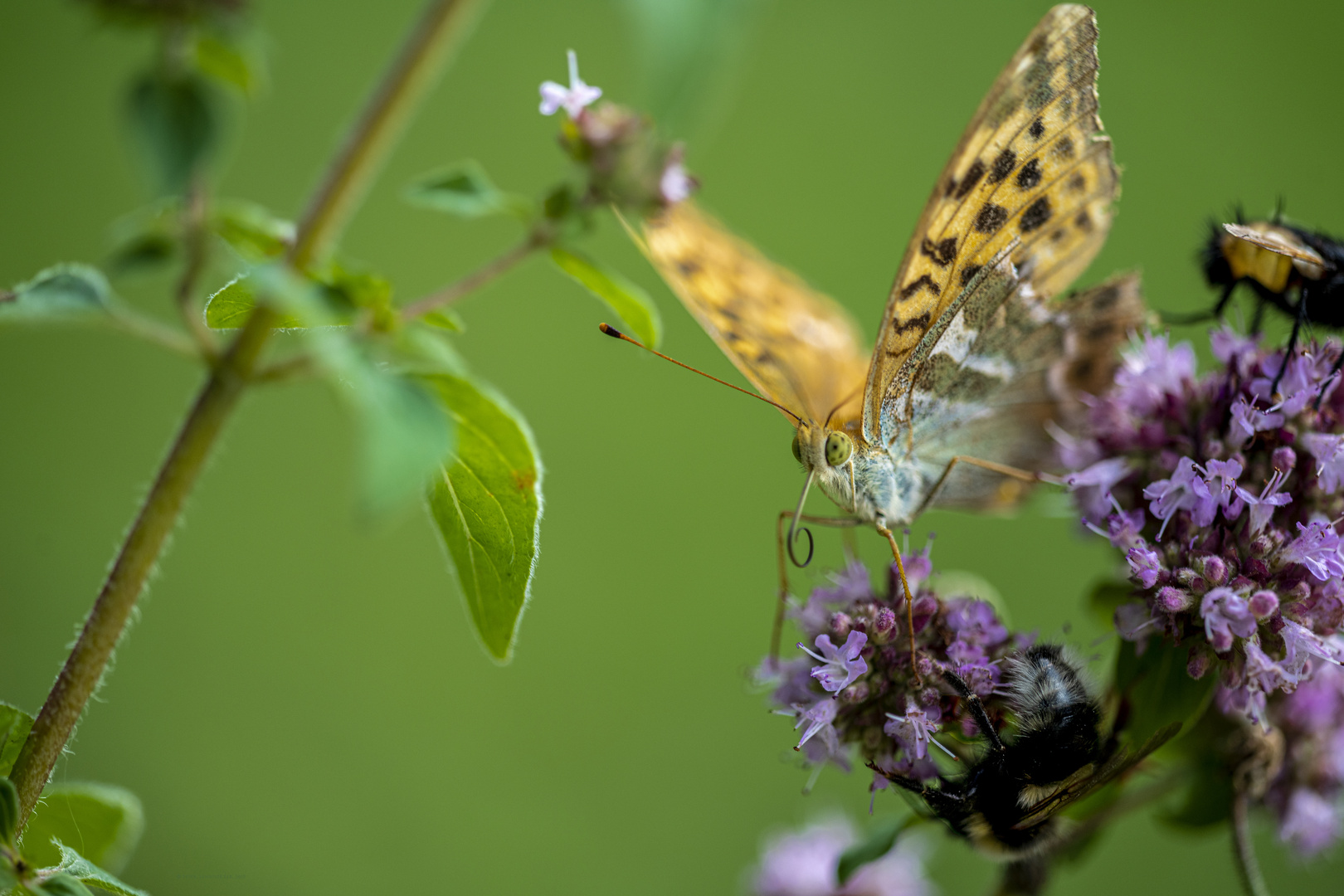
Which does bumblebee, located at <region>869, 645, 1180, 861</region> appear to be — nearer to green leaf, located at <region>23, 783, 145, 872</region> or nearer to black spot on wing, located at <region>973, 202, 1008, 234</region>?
black spot on wing, located at <region>973, 202, 1008, 234</region>

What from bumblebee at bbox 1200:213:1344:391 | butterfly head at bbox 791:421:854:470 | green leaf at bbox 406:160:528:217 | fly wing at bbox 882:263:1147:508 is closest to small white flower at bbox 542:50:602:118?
green leaf at bbox 406:160:528:217

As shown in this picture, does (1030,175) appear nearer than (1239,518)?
No

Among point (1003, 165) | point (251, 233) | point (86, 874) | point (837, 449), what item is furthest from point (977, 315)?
point (86, 874)

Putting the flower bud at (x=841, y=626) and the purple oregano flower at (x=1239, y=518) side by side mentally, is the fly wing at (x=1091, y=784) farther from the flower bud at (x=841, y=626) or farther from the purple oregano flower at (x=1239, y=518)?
the flower bud at (x=841, y=626)

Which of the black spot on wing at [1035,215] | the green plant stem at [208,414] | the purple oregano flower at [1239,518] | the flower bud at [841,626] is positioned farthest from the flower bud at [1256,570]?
the green plant stem at [208,414]

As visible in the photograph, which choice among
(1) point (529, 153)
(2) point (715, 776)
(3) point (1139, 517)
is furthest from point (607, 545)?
(3) point (1139, 517)

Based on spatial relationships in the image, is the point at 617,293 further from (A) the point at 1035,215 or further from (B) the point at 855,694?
(A) the point at 1035,215
